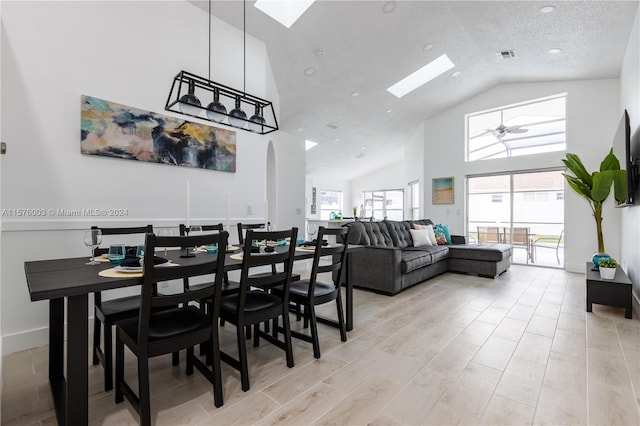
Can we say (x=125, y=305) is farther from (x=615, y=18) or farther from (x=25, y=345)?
(x=615, y=18)

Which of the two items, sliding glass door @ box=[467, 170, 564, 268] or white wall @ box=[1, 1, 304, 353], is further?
sliding glass door @ box=[467, 170, 564, 268]

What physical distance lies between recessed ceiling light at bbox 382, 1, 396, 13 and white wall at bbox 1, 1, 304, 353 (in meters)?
2.05

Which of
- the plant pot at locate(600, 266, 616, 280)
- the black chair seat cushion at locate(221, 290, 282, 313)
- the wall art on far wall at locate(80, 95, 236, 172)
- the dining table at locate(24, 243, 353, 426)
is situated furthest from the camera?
the plant pot at locate(600, 266, 616, 280)

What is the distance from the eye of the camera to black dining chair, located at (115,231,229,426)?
1.42 meters

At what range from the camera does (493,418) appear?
5.11ft

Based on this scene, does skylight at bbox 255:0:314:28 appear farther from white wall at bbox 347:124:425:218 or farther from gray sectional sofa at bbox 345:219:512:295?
white wall at bbox 347:124:425:218

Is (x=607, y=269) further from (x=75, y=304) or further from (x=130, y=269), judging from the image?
(x=75, y=304)

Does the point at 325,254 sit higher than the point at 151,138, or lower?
lower

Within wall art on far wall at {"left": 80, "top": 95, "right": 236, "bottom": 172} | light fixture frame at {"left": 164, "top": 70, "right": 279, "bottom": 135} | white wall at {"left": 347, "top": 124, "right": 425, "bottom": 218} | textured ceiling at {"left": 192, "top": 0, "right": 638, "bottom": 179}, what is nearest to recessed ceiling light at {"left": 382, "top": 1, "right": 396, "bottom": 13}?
textured ceiling at {"left": 192, "top": 0, "right": 638, "bottom": 179}

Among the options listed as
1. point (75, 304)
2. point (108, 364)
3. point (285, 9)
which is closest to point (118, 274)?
point (75, 304)

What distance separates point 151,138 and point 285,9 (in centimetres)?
241

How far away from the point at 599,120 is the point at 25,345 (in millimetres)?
8481

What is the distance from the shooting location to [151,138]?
319 cm

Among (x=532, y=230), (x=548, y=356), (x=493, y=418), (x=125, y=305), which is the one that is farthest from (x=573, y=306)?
(x=125, y=305)
